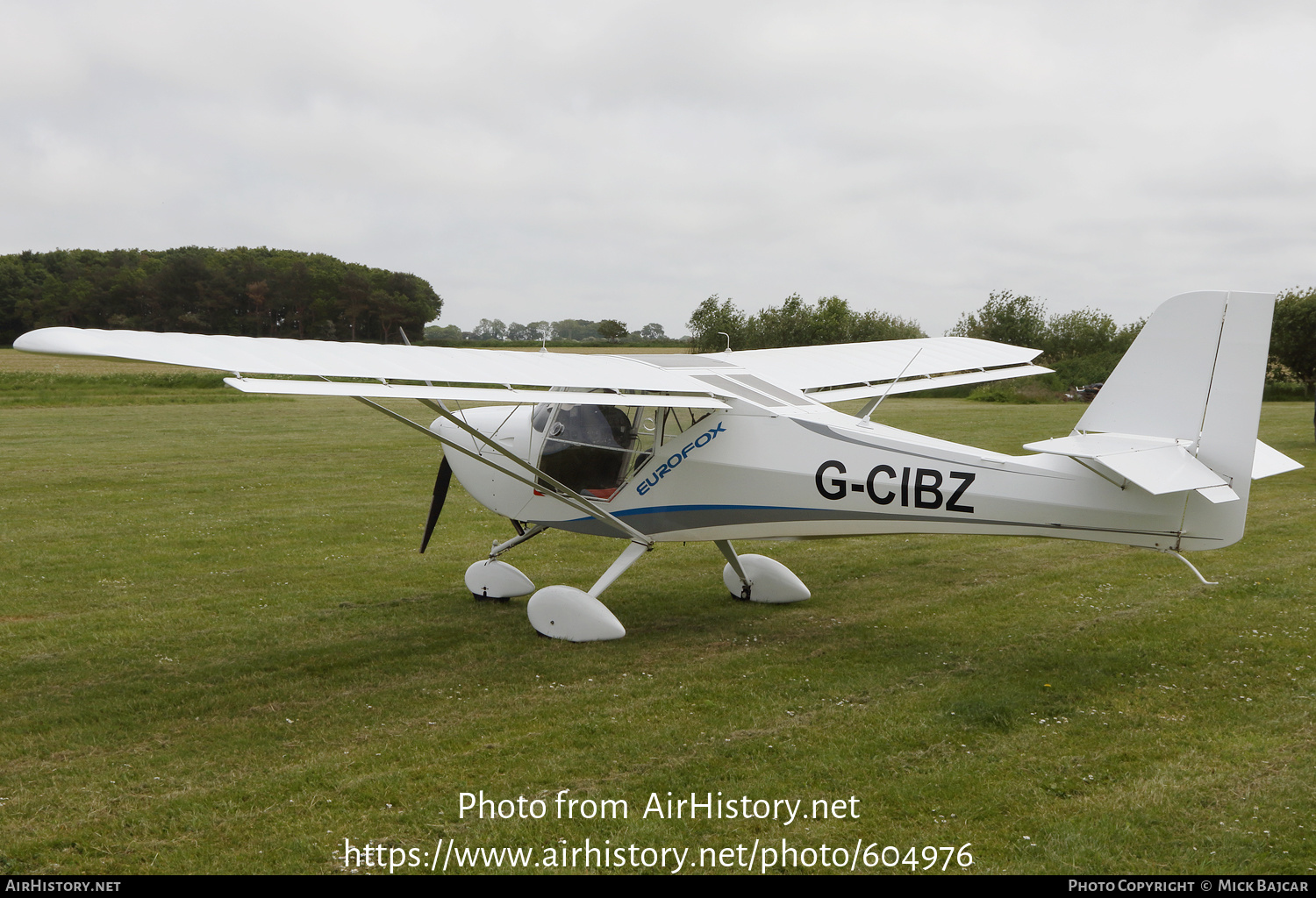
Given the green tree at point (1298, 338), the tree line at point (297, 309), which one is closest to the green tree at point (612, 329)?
the tree line at point (297, 309)

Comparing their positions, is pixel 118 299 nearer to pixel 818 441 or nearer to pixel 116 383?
pixel 116 383

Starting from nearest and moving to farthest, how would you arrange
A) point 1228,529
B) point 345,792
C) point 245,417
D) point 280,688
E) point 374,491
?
point 345,792, point 1228,529, point 280,688, point 374,491, point 245,417

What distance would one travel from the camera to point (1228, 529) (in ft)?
16.7

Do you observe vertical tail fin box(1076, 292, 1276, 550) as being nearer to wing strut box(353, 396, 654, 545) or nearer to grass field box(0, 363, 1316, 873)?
grass field box(0, 363, 1316, 873)

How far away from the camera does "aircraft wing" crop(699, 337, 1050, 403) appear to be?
7816 mm

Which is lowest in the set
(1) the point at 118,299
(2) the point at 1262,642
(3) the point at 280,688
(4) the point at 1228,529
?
(3) the point at 280,688

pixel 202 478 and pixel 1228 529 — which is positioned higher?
pixel 1228 529

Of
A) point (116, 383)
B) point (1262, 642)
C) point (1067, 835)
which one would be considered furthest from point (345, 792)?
point (116, 383)

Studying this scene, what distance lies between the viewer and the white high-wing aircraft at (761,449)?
16.3 ft

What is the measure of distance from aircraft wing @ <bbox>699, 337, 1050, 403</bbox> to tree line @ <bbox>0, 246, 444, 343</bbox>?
41.1 m

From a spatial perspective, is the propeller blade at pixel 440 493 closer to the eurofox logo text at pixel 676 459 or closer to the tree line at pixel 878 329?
the eurofox logo text at pixel 676 459

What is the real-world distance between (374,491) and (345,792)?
9953mm

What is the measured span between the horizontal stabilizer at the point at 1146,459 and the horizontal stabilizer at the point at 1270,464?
1.58 ft

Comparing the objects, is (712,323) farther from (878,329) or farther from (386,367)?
(386,367)
